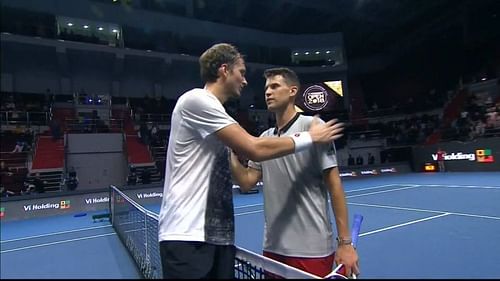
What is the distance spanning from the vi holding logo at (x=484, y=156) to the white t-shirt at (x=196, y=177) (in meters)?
20.8

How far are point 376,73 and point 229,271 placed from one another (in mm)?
34505

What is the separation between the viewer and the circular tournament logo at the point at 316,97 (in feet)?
82.6

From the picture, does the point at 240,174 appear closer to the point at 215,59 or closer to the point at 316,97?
the point at 215,59

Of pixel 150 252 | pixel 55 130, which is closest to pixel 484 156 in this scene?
pixel 150 252

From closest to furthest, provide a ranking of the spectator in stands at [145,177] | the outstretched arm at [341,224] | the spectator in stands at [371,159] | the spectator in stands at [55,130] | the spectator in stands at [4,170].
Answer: the outstretched arm at [341,224], the spectator in stands at [4,170], the spectator in stands at [145,177], the spectator in stands at [55,130], the spectator in stands at [371,159]

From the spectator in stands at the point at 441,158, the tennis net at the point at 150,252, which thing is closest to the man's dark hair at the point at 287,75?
the tennis net at the point at 150,252

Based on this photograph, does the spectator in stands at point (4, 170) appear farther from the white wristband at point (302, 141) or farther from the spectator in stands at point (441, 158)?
the spectator in stands at point (441, 158)

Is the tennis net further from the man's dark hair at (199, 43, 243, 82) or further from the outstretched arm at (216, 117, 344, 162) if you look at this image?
the man's dark hair at (199, 43, 243, 82)

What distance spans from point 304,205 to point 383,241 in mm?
4393

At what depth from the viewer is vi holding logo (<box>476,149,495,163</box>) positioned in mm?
18750

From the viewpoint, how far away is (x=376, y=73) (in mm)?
33750

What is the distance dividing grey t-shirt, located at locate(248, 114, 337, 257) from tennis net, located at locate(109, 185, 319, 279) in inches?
8.9

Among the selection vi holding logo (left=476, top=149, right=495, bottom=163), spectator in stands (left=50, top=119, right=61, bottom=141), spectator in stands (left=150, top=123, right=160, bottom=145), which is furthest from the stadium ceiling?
spectator in stands (left=50, top=119, right=61, bottom=141)

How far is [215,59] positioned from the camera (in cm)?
208
